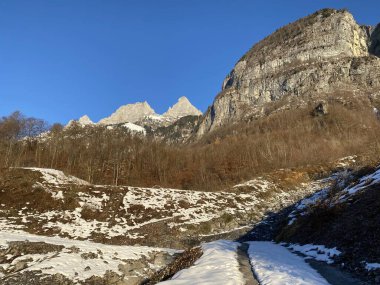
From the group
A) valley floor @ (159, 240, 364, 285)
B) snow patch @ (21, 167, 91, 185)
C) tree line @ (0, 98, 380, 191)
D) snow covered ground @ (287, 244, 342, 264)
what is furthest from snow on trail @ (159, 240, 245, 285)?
tree line @ (0, 98, 380, 191)

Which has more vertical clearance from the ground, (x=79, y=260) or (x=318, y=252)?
(x=318, y=252)

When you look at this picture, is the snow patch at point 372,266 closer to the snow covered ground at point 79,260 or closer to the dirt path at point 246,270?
the dirt path at point 246,270

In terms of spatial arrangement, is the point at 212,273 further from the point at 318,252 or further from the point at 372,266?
the point at 318,252

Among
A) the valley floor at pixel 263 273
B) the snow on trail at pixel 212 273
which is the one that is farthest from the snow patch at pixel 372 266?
the snow on trail at pixel 212 273

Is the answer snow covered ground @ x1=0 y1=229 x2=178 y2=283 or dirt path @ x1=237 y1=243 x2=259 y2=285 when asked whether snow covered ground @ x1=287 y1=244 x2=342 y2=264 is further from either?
snow covered ground @ x1=0 y1=229 x2=178 y2=283

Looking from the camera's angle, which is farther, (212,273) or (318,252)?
(318,252)

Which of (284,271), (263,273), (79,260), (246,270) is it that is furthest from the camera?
(79,260)

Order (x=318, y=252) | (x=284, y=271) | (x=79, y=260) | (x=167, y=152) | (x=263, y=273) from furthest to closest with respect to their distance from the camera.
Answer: (x=167, y=152)
(x=79, y=260)
(x=318, y=252)
(x=263, y=273)
(x=284, y=271)

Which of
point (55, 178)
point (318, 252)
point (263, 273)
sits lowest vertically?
point (263, 273)

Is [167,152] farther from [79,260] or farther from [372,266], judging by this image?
[372,266]

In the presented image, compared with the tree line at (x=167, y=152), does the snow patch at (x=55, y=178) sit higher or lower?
lower

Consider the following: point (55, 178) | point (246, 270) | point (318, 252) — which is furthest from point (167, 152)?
point (246, 270)

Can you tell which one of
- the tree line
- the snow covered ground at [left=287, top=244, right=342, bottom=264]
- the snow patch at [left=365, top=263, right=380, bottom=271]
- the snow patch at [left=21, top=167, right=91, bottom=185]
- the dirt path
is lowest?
the dirt path

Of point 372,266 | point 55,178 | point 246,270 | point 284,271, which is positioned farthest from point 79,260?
point 55,178
